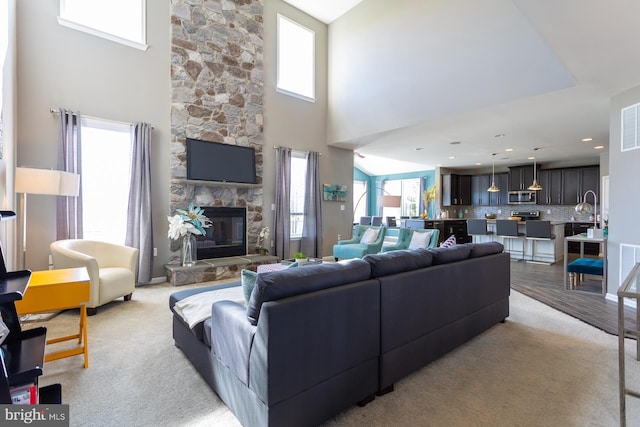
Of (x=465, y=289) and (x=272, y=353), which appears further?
(x=465, y=289)

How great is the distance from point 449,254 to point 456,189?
27.9 feet

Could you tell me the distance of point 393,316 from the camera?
200 centimetres

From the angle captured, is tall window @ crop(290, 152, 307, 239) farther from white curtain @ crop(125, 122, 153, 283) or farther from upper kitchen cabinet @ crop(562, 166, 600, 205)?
upper kitchen cabinet @ crop(562, 166, 600, 205)

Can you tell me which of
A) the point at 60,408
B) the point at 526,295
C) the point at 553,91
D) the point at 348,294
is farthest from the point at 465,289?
the point at 553,91

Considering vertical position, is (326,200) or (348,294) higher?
(326,200)

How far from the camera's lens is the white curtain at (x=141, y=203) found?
4.50 meters

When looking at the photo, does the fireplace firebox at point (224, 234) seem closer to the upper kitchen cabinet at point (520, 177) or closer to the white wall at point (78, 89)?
the white wall at point (78, 89)

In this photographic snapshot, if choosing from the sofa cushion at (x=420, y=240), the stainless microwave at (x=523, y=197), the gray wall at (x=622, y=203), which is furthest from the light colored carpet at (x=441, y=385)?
the stainless microwave at (x=523, y=197)

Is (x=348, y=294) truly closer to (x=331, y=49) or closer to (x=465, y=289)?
(x=465, y=289)

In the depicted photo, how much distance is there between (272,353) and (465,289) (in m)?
1.90

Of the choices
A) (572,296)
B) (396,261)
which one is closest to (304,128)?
(396,261)

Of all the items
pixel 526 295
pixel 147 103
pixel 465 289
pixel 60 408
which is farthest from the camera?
pixel 147 103

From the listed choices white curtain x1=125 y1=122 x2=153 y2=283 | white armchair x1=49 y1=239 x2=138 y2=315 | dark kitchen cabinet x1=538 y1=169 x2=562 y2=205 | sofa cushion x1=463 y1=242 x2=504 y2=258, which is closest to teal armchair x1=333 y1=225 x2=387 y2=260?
sofa cushion x1=463 y1=242 x2=504 y2=258

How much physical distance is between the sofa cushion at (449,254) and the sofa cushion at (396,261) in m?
0.09
